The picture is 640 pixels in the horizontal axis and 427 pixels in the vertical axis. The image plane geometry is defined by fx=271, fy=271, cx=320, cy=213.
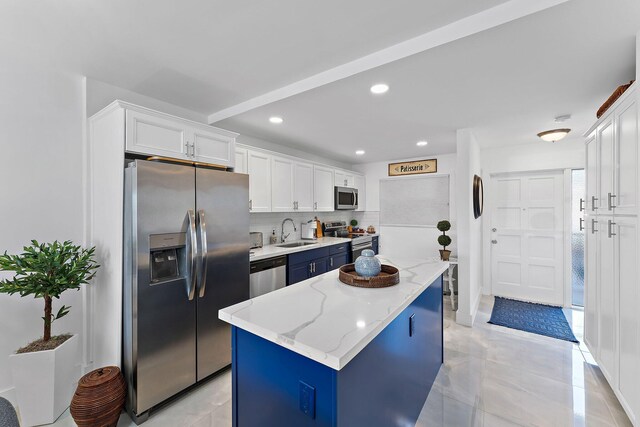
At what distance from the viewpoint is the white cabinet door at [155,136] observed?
1.93m

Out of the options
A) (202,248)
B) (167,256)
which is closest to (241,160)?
(202,248)

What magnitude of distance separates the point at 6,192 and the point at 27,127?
0.49 m

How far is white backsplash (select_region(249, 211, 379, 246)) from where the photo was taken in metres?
3.79

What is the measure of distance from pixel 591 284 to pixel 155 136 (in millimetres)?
3837

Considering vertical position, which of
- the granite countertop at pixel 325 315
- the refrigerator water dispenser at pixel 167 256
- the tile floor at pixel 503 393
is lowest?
the tile floor at pixel 503 393

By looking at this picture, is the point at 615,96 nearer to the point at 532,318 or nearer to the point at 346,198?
the point at 532,318

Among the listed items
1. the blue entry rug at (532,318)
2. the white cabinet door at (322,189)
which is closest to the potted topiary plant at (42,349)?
the white cabinet door at (322,189)

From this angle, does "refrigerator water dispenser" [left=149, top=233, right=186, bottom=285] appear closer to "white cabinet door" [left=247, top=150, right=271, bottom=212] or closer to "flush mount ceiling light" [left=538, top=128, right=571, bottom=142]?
"white cabinet door" [left=247, top=150, right=271, bottom=212]

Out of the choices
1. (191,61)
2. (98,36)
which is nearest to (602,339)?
(191,61)

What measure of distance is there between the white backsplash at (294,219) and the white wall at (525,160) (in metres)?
1.99

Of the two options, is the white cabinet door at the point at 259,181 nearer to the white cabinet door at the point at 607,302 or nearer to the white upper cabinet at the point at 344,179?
the white upper cabinet at the point at 344,179

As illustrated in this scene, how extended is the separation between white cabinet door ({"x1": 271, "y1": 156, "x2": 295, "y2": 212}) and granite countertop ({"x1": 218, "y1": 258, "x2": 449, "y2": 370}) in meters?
1.95

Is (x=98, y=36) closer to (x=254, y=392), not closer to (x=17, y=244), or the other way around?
(x=17, y=244)

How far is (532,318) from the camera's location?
357cm
